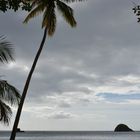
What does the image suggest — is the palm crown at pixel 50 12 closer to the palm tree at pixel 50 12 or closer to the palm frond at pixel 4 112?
the palm tree at pixel 50 12

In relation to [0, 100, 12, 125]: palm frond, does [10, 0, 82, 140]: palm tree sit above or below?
above


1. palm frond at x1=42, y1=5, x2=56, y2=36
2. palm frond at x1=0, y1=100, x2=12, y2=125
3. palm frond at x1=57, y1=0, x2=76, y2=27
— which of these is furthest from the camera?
palm frond at x1=57, y1=0, x2=76, y2=27

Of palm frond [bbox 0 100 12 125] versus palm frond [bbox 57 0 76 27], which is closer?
palm frond [bbox 0 100 12 125]

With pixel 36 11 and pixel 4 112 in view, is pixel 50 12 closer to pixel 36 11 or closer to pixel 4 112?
pixel 36 11

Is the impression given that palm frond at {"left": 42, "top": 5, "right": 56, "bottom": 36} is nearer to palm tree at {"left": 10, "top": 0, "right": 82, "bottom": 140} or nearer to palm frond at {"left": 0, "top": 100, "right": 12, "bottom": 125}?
palm tree at {"left": 10, "top": 0, "right": 82, "bottom": 140}

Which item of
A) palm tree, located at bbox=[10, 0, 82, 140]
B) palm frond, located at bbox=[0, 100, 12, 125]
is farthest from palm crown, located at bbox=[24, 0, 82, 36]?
palm frond, located at bbox=[0, 100, 12, 125]

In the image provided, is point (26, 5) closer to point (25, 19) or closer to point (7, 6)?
point (7, 6)

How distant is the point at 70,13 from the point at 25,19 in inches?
142

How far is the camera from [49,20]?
36.0 metres

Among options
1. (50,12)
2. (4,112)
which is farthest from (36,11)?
(4,112)

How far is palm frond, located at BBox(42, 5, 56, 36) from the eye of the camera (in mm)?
36031

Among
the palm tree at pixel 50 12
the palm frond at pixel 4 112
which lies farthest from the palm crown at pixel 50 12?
the palm frond at pixel 4 112

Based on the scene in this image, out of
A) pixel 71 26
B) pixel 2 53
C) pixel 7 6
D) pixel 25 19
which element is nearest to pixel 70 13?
pixel 71 26

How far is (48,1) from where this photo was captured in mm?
36875
